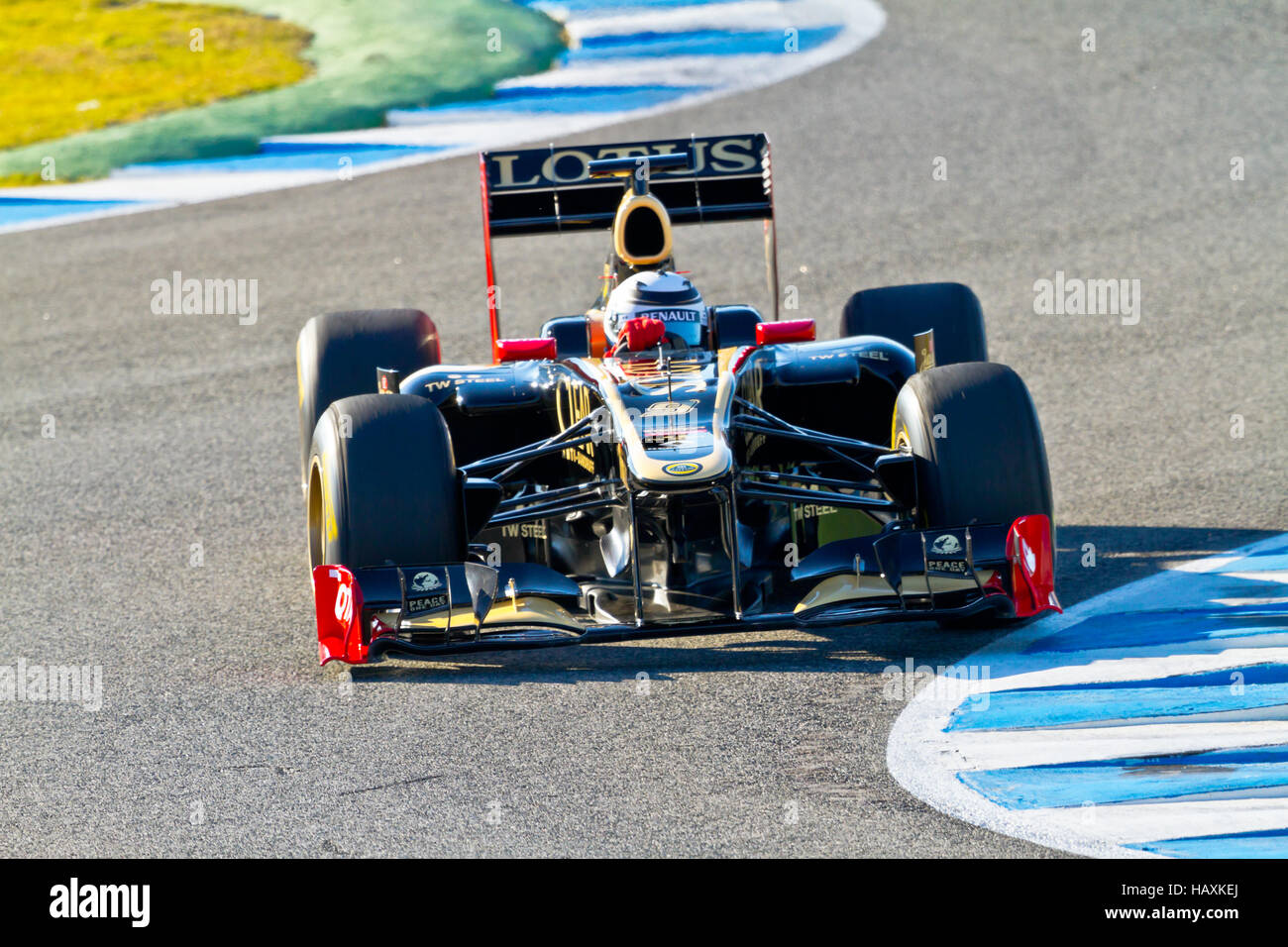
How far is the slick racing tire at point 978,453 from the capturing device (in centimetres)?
648

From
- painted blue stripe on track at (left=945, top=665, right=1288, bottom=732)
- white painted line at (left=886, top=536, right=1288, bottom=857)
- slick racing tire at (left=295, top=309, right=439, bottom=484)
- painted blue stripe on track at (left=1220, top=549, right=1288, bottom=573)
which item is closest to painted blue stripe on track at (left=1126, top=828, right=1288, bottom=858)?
white painted line at (left=886, top=536, right=1288, bottom=857)

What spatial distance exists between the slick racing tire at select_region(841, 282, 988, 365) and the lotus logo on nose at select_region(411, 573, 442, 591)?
119 inches

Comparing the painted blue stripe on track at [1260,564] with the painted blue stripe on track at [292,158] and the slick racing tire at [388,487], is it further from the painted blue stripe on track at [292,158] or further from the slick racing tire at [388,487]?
the painted blue stripe on track at [292,158]

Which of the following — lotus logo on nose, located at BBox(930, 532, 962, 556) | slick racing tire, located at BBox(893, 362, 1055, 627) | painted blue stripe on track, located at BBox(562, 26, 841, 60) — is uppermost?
painted blue stripe on track, located at BBox(562, 26, 841, 60)

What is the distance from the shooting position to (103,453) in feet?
32.1

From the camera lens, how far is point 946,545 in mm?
6316

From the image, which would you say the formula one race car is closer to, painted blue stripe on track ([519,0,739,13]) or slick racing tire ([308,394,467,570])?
slick racing tire ([308,394,467,570])

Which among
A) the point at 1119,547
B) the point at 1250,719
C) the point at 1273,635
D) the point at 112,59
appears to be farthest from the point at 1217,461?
the point at 112,59

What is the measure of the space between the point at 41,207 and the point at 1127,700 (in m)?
11.6

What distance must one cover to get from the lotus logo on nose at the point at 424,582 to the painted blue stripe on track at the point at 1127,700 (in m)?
1.77

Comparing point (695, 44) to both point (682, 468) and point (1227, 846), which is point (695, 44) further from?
point (1227, 846)

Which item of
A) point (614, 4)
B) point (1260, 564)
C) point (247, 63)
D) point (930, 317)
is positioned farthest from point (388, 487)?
point (614, 4)

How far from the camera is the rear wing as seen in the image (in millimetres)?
8633

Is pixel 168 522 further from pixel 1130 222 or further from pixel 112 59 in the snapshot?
pixel 112 59
